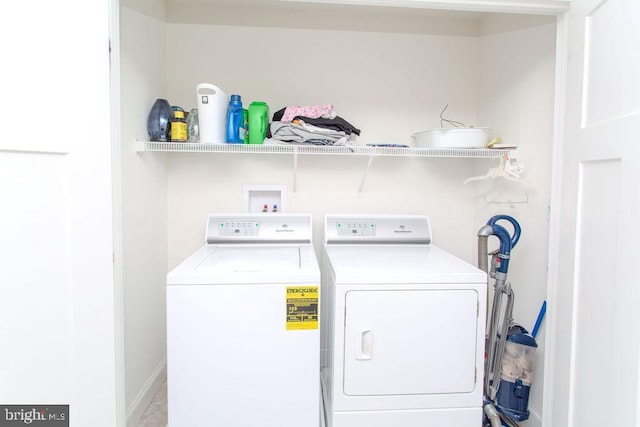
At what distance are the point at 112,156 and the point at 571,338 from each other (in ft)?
6.29

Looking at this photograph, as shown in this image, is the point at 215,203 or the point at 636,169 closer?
the point at 636,169

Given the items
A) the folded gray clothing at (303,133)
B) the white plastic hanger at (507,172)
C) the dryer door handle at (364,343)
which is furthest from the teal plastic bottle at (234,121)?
the white plastic hanger at (507,172)

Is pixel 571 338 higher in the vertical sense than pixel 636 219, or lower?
lower

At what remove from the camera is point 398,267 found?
1.63 metres

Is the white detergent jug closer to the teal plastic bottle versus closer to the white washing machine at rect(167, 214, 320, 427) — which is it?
the teal plastic bottle

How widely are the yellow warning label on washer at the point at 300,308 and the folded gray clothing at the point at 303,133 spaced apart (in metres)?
0.97

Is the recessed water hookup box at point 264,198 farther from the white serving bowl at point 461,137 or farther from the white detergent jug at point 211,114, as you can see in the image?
the white serving bowl at point 461,137

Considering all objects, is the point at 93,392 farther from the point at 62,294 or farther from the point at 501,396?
the point at 501,396

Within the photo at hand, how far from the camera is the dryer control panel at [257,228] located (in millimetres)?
2182

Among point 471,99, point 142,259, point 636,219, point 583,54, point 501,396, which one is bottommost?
point 501,396

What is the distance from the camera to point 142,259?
80.0 inches

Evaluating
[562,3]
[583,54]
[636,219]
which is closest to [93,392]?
[636,219]

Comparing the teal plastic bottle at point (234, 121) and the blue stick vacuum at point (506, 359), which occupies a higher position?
the teal plastic bottle at point (234, 121)

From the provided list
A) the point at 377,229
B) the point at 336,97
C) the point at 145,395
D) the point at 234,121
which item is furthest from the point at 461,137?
the point at 145,395
